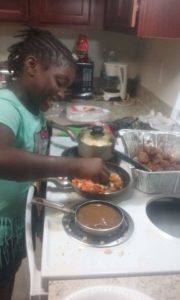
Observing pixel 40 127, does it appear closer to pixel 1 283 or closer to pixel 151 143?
pixel 151 143

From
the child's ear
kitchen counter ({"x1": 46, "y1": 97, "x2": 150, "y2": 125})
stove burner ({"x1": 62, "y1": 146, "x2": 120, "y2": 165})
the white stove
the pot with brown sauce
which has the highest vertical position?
the child's ear

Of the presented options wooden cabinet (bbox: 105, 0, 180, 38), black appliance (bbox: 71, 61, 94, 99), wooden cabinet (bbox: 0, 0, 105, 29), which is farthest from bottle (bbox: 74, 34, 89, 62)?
wooden cabinet (bbox: 105, 0, 180, 38)

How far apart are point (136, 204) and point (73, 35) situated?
5.06ft

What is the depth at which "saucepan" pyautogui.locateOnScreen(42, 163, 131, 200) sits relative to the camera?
840 millimetres

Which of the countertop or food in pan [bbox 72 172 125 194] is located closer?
the countertop

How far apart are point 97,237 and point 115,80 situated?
1.51 metres

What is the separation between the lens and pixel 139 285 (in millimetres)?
602

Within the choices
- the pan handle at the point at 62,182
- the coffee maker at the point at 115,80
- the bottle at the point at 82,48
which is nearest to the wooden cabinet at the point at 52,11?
the bottle at the point at 82,48

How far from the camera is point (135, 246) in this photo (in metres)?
0.70

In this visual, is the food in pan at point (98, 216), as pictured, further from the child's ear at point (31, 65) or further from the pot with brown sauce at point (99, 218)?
the child's ear at point (31, 65)

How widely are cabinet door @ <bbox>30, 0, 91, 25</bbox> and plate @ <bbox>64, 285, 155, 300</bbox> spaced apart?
1517 mm

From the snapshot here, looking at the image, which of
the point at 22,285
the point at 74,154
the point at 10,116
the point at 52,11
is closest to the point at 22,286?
the point at 22,285

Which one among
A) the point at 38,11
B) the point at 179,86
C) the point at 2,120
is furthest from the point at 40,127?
the point at 38,11

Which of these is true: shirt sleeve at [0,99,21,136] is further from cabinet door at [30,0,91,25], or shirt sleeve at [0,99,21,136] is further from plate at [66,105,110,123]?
cabinet door at [30,0,91,25]
